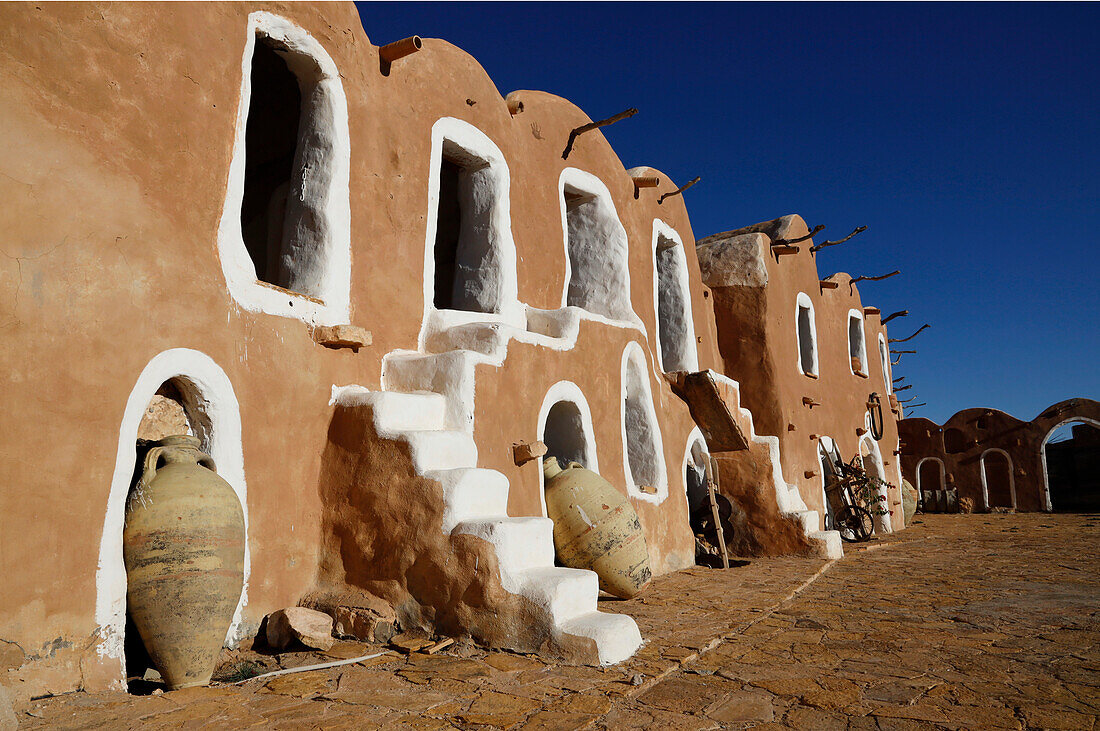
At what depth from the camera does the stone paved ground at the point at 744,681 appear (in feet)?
11.3

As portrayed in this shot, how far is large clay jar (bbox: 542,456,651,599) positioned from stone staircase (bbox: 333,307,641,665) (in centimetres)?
125

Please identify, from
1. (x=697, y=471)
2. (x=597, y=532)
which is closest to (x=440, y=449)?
(x=597, y=532)

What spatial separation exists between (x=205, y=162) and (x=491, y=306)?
3176mm

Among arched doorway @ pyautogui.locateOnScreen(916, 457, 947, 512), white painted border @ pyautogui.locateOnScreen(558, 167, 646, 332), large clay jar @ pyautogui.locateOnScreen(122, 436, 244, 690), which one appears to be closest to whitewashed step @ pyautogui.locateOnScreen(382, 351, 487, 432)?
large clay jar @ pyautogui.locateOnScreen(122, 436, 244, 690)

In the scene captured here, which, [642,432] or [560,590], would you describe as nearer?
[560,590]

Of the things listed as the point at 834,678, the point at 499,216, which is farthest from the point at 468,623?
the point at 499,216

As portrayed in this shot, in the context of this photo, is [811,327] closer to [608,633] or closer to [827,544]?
[827,544]

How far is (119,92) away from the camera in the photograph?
4.23 meters

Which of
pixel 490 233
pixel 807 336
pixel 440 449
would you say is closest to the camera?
pixel 440 449

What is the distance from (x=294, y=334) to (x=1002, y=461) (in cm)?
2404

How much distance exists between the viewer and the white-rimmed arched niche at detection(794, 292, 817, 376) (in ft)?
49.2

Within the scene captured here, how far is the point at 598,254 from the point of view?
32.1ft

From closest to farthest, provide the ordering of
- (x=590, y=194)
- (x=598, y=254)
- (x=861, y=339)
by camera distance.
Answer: (x=590, y=194), (x=598, y=254), (x=861, y=339)

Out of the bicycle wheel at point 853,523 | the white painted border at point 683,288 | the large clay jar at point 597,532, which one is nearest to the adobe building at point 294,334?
the large clay jar at point 597,532
